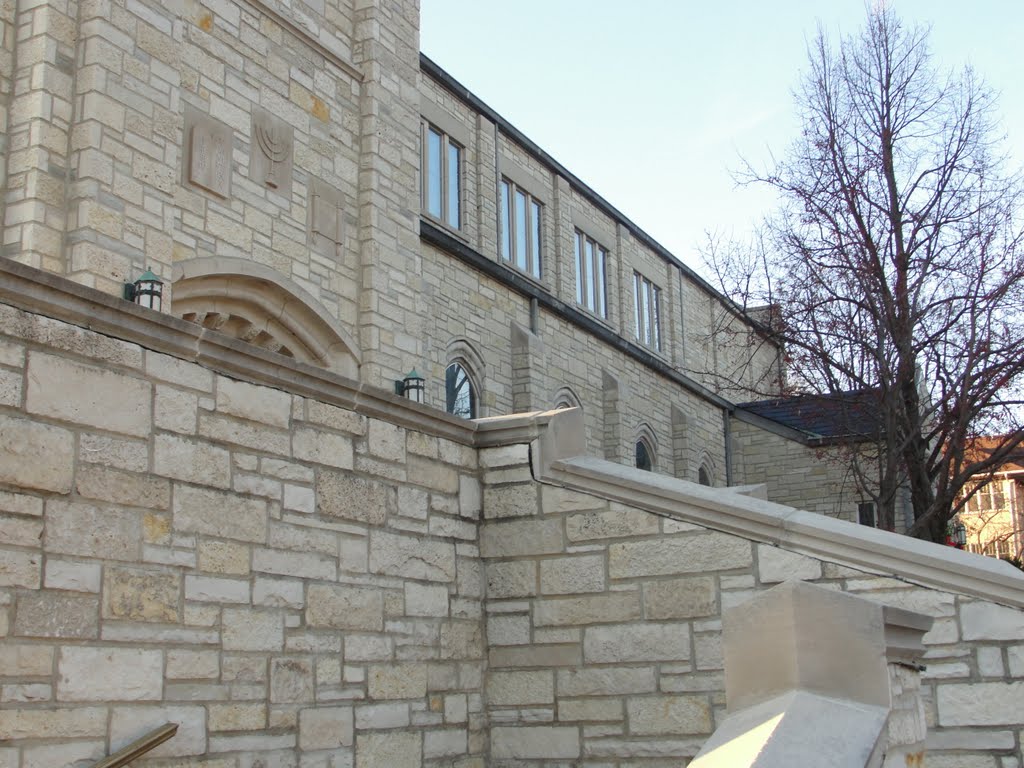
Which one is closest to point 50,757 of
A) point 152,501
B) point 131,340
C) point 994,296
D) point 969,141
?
point 152,501

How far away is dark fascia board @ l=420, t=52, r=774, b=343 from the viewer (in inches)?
709

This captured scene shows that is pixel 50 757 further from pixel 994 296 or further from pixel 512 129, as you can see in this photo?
pixel 512 129

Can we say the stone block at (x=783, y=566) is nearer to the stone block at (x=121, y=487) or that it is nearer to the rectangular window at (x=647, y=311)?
the stone block at (x=121, y=487)

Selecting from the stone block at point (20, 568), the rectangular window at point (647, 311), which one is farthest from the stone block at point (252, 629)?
the rectangular window at point (647, 311)

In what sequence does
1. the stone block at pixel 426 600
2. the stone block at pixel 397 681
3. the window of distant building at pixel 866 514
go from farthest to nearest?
the window of distant building at pixel 866 514 < the stone block at pixel 426 600 < the stone block at pixel 397 681

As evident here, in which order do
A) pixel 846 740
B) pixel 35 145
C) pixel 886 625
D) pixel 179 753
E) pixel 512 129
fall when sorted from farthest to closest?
pixel 512 129
pixel 35 145
pixel 179 753
pixel 886 625
pixel 846 740

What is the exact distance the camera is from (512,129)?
23219 mm

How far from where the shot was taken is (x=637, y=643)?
789cm

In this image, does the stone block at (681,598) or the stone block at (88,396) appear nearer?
Answer: the stone block at (88,396)

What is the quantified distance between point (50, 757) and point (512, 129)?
19.1 meters

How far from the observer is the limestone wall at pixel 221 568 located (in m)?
5.50

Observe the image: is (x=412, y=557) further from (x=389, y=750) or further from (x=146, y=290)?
(x=146, y=290)

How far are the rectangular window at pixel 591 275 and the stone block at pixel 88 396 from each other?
20.5 m

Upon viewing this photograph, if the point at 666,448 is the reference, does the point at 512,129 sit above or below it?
above
